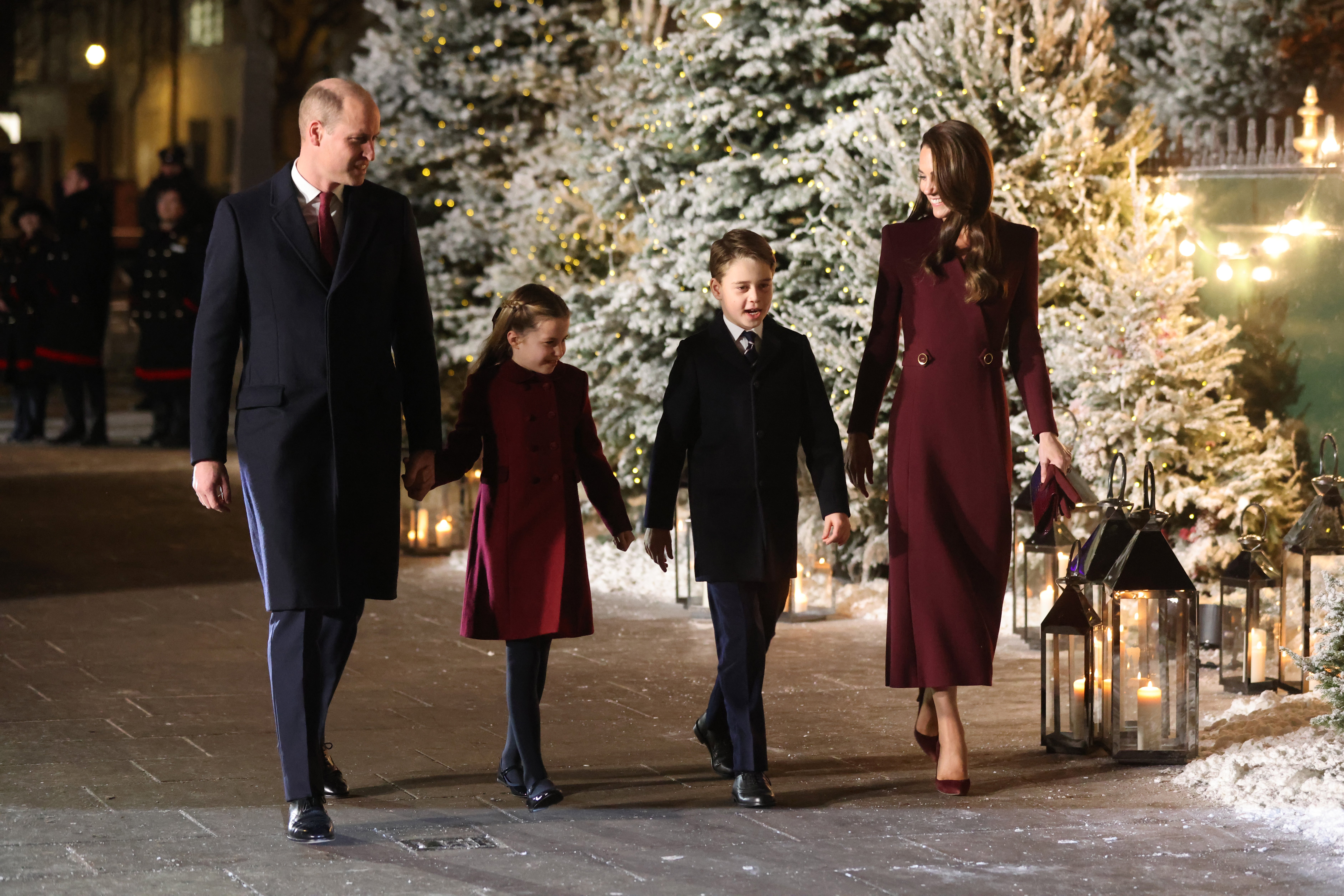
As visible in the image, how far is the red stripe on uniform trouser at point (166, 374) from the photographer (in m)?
16.2

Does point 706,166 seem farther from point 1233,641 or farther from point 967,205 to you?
point 967,205

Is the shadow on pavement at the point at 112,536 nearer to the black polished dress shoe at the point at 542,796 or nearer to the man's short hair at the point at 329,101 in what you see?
the black polished dress shoe at the point at 542,796

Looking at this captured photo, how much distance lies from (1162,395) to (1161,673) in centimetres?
353

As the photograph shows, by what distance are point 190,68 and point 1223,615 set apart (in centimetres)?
4939

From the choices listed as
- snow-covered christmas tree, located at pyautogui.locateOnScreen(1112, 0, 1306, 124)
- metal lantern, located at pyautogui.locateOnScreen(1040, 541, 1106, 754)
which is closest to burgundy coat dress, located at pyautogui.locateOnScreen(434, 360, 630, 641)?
metal lantern, located at pyautogui.locateOnScreen(1040, 541, 1106, 754)

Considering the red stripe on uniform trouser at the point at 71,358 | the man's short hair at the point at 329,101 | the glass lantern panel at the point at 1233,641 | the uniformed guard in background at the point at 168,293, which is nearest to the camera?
the man's short hair at the point at 329,101

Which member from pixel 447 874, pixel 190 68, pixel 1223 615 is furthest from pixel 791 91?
pixel 190 68

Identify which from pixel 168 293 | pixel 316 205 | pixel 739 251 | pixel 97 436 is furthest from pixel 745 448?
pixel 97 436

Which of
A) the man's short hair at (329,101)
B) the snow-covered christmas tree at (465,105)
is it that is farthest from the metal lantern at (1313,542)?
the snow-covered christmas tree at (465,105)

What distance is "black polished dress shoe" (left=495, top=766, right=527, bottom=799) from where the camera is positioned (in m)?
5.69

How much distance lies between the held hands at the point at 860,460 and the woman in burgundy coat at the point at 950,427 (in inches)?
1.1

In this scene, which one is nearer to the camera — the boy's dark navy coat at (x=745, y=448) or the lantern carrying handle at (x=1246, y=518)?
the boy's dark navy coat at (x=745, y=448)

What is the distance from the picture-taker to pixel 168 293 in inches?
631

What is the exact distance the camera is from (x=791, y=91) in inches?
429
